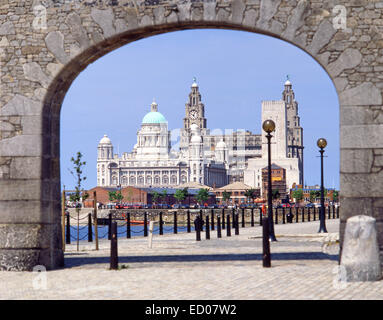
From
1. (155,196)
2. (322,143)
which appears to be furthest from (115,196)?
(322,143)

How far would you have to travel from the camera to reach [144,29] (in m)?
13.1

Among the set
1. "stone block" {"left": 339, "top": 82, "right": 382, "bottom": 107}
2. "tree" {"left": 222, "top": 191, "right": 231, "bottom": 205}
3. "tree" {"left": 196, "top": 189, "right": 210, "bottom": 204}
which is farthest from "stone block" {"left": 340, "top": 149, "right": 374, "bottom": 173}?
"tree" {"left": 222, "top": 191, "right": 231, "bottom": 205}

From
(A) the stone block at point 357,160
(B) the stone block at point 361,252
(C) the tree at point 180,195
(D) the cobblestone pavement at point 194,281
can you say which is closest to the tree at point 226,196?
(C) the tree at point 180,195

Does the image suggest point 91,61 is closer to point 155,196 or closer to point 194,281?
point 194,281

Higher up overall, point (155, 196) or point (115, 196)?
point (115, 196)

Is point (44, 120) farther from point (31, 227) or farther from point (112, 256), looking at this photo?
point (112, 256)

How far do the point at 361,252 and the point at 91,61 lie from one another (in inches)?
247

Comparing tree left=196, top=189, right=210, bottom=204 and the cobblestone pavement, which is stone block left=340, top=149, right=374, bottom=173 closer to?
the cobblestone pavement

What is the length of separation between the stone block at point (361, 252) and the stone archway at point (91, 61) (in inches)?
64.8

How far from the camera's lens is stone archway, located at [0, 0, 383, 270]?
12508 mm

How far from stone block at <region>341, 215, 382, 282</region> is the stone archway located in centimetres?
165

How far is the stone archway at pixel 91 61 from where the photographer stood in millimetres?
12508

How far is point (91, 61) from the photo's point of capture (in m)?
13.9
